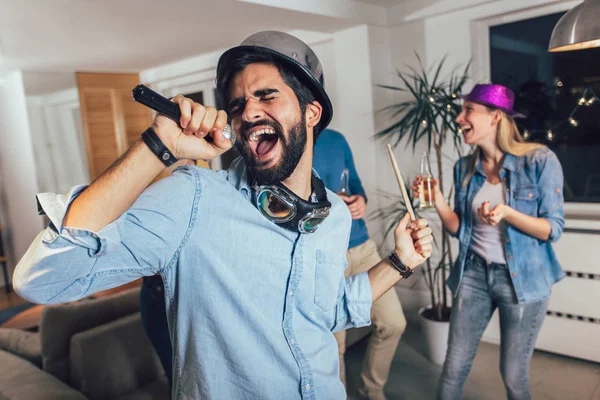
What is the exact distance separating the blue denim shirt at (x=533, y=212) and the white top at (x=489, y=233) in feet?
0.12

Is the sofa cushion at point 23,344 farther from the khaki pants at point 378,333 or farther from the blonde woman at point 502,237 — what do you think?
the blonde woman at point 502,237

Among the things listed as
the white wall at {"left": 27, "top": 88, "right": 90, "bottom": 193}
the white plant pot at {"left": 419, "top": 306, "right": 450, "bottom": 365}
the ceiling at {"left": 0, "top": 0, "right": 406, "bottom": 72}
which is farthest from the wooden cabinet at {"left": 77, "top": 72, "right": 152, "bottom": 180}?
the white plant pot at {"left": 419, "top": 306, "right": 450, "bottom": 365}

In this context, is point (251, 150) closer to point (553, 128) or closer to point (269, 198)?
point (269, 198)

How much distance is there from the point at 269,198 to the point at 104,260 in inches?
15.4

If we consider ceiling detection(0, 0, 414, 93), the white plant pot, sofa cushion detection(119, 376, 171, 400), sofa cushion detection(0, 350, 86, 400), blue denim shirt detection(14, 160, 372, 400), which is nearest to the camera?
blue denim shirt detection(14, 160, 372, 400)

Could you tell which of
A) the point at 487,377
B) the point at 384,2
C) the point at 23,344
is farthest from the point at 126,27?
the point at 487,377

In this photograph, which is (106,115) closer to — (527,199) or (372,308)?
(372,308)

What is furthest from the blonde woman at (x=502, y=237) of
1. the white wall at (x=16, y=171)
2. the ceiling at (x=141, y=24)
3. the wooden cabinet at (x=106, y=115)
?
the white wall at (x=16, y=171)

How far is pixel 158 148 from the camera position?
77 centimetres

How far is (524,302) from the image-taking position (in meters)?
1.99

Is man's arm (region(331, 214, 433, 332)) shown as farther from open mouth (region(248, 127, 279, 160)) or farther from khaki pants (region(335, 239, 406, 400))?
khaki pants (region(335, 239, 406, 400))

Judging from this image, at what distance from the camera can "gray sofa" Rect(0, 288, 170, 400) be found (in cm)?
195

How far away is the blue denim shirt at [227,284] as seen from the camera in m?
0.85

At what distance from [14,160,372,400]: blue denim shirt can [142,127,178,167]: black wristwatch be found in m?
0.12
